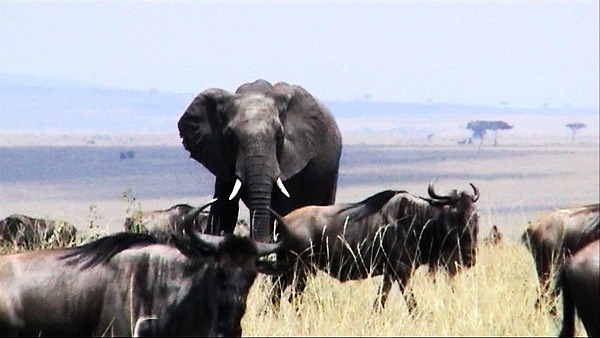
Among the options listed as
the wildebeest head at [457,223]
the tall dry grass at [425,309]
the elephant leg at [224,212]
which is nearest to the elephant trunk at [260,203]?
the elephant leg at [224,212]

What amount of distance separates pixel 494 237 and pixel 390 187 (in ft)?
223

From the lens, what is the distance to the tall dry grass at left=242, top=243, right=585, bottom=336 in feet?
28.6

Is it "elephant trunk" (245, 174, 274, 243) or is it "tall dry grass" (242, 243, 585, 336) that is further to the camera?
"elephant trunk" (245, 174, 274, 243)

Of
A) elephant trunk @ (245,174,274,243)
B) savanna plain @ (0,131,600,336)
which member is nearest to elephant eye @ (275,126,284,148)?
elephant trunk @ (245,174,274,243)

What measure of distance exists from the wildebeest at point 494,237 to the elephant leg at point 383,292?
108 inches

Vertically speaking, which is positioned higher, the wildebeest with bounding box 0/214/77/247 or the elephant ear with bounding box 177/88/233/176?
the elephant ear with bounding box 177/88/233/176

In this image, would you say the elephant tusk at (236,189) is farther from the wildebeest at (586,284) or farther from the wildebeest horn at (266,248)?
the wildebeest at (586,284)

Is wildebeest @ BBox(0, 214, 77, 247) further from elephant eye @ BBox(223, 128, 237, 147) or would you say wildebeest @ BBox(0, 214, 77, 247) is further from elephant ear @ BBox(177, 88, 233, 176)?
elephant eye @ BBox(223, 128, 237, 147)

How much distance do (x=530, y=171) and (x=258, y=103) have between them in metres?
90.5

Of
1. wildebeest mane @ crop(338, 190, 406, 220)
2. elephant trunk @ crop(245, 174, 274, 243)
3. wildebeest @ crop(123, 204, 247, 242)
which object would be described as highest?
wildebeest mane @ crop(338, 190, 406, 220)

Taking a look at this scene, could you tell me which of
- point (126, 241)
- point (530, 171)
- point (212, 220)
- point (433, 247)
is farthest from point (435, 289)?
point (530, 171)

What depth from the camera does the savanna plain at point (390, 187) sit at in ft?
29.7

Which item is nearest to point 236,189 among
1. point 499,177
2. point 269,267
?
point 269,267

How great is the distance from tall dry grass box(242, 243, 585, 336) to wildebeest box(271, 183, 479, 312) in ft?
0.35
